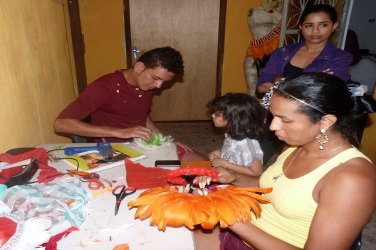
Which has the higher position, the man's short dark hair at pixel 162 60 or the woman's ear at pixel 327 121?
the man's short dark hair at pixel 162 60

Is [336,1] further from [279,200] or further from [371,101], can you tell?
[279,200]

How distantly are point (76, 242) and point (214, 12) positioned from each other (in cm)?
451

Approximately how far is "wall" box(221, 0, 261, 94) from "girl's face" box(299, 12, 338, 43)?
101 inches

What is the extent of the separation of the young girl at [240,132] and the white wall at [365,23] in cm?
490

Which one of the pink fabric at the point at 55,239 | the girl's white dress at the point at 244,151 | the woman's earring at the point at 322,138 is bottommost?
the girl's white dress at the point at 244,151

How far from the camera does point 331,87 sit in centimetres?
118

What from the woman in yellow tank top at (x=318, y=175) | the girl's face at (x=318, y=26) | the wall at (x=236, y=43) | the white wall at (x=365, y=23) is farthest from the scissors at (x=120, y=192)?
the white wall at (x=365, y=23)

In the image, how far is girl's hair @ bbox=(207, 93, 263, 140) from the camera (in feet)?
7.55

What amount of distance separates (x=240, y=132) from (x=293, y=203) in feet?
3.58

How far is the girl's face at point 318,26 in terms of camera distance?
242cm

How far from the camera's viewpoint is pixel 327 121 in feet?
3.95

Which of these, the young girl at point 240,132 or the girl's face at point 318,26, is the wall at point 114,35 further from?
the young girl at point 240,132

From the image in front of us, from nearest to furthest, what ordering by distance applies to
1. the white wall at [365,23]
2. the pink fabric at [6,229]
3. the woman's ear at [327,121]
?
the pink fabric at [6,229] → the woman's ear at [327,121] → the white wall at [365,23]

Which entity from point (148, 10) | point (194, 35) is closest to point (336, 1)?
point (194, 35)
